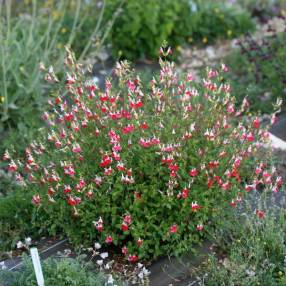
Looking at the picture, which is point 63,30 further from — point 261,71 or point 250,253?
point 250,253

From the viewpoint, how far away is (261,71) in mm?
5637

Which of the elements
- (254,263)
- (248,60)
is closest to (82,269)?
(254,263)

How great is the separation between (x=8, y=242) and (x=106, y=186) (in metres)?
0.88

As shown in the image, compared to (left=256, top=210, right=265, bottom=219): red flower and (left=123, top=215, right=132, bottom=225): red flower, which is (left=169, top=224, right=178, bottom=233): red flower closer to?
(left=123, top=215, right=132, bottom=225): red flower

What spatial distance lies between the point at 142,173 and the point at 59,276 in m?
0.74

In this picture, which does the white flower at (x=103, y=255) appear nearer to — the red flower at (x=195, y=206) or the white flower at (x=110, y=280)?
the white flower at (x=110, y=280)

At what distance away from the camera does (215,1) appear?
293 inches

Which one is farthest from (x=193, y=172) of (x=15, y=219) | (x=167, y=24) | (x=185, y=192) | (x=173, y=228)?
(x=167, y=24)

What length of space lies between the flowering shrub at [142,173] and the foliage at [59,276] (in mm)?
249

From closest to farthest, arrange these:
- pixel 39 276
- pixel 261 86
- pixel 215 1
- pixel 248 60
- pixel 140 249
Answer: pixel 39 276 → pixel 140 249 → pixel 261 86 → pixel 248 60 → pixel 215 1

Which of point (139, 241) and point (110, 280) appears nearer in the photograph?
point (110, 280)

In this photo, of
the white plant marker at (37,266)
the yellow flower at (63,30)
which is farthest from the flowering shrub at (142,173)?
the yellow flower at (63,30)

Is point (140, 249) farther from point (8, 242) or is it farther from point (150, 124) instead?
point (8, 242)

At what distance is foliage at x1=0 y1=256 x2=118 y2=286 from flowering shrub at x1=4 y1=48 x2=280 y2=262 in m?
0.25
